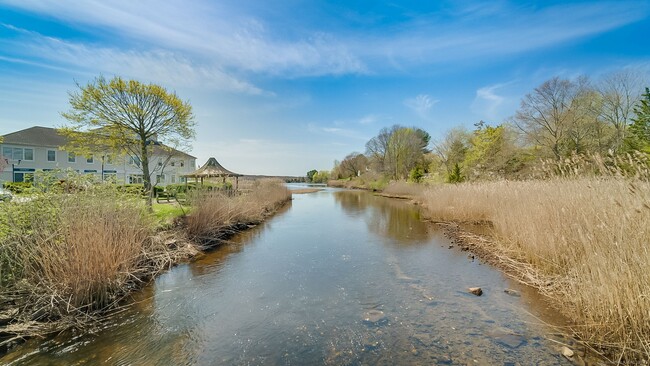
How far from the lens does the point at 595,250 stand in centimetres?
388

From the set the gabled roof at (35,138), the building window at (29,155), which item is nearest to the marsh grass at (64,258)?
the gabled roof at (35,138)

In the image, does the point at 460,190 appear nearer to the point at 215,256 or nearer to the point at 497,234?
the point at 497,234

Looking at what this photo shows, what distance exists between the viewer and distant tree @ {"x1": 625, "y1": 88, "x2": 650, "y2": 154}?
16.4 meters

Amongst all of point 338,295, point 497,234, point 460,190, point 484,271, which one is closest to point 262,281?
point 338,295

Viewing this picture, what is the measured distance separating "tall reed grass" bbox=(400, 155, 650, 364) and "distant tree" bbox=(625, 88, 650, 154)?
15.1 metres

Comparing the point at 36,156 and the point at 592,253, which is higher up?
the point at 36,156

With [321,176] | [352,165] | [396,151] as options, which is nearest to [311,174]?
[321,176]

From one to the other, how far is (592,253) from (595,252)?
2.8 inches

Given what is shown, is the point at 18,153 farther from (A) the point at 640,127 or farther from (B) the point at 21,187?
(A) the point at 640,127

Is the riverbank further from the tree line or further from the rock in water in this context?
the tree line

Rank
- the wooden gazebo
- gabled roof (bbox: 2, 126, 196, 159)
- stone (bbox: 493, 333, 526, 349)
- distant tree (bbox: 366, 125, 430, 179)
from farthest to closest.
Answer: distant tree (bbox: 366, 125, 430, 179) → gabled roof (bbox: 2, 126, 196, 159) → the wooden gazebo → stone (bbox: 493, 333, 526, 349)

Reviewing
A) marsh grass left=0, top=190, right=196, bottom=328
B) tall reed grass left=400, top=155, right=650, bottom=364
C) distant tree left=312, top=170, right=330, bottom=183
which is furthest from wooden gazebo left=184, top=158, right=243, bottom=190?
distant tree left=312, top=170, right=330, bottom=183

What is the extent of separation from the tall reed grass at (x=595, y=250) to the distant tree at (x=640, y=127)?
49.6 ft

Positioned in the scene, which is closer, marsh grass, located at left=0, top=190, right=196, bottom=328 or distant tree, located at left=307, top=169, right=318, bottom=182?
marsh grass, located at left=0, top=190, right=196, bottom=328
